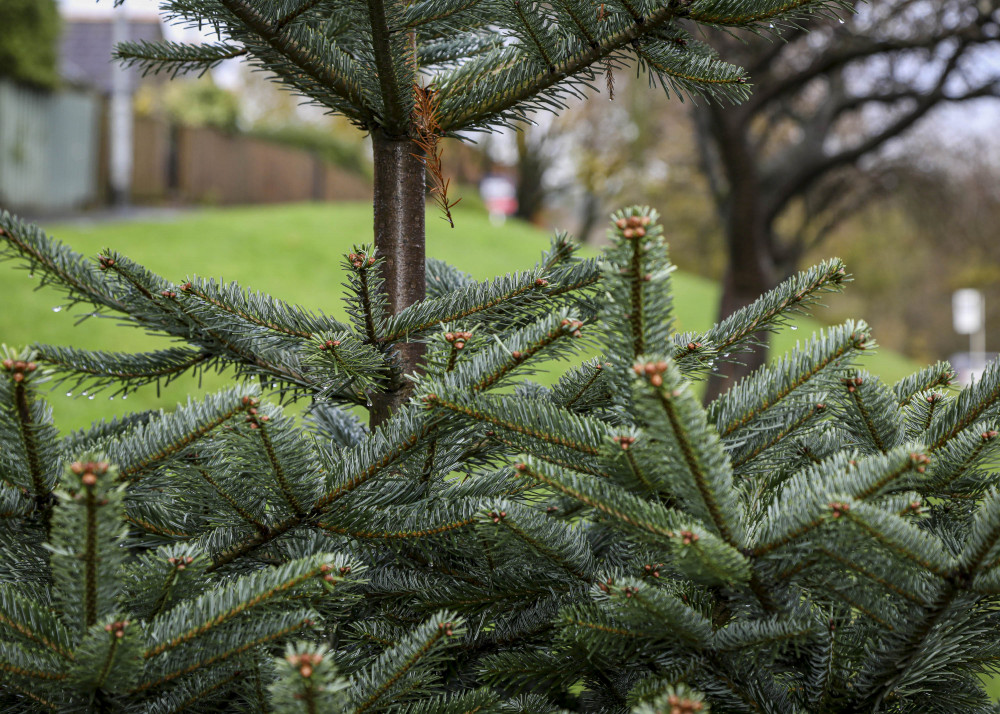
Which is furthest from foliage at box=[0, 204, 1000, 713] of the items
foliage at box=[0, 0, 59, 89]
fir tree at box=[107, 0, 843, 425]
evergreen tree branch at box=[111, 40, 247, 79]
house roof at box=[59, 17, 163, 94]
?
house roof at box=[59, 17, 163, 94]

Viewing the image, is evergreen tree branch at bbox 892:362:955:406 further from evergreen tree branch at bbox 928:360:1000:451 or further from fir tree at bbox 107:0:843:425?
fir tree at bbox 107:0:843:425

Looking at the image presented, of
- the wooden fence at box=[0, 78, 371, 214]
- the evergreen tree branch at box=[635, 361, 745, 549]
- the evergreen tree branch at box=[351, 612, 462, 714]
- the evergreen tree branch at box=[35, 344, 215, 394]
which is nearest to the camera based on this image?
the evergreen tree branch at box=[635, 361, 745, 549]

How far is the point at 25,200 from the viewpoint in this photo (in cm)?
1297

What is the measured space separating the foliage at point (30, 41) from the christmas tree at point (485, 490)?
498 inches

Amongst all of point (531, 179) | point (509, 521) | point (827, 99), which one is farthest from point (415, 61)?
point (531, 179)

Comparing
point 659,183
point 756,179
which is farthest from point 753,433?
point 659,183

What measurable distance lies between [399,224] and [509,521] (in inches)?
27.0

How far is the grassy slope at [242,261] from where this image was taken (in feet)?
26.2

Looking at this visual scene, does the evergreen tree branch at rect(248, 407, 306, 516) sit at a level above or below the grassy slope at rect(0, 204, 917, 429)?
above

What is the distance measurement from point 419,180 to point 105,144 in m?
15.7

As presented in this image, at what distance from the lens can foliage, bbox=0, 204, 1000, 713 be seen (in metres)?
0.85

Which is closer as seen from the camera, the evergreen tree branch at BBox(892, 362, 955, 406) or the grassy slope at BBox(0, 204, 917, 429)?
the evergreen tree branch at BBox(892, 362, 955, 406)

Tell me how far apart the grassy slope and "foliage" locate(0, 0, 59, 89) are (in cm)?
263

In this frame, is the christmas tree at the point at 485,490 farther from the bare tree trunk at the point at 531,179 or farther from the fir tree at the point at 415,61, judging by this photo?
the bare tree trunk at the point at 531,179
